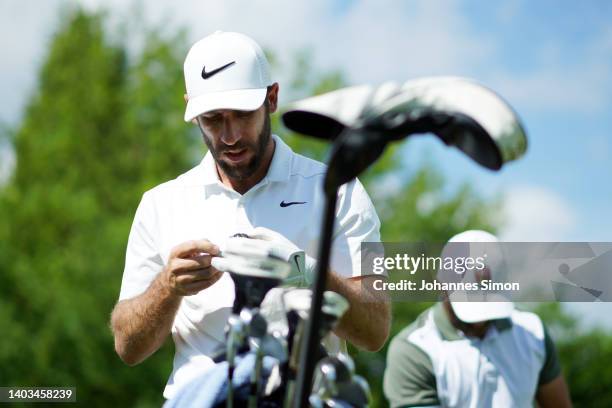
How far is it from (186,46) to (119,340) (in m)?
23.8

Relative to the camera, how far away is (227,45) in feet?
10.1

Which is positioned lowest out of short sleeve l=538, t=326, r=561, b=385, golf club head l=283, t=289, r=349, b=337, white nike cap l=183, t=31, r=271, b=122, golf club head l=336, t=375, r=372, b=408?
golf club head l=336, t=375, r=372, b=408

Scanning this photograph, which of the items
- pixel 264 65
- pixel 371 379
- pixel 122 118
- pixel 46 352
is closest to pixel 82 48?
pixel 122 118

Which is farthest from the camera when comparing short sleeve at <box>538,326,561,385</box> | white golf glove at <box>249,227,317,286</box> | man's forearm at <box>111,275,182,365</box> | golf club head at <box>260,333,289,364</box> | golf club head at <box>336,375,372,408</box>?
short sleeve at <box>538,326,561,385</box>

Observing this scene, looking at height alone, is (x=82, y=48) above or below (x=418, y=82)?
above

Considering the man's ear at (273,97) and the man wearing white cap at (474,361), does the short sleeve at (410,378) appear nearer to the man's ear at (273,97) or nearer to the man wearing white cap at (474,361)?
the man wearing white cap at (474,361)

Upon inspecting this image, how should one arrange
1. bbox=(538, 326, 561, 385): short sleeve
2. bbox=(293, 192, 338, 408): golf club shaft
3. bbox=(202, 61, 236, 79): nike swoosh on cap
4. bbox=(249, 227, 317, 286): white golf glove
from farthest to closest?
bbox=(538, 326, 561, 385): short sleeve → bbox=(202, 61, 236, 79): nike swoosh on cap → bbox=(249, 227, 317, 286): white golf glove → bbox=(293, 192, 338, 408): golf club shaft

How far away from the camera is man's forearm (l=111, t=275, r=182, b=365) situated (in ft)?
9.23

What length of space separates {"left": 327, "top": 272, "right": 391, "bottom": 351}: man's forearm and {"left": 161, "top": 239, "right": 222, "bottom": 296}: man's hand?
1.11 ft

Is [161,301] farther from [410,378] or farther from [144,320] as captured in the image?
[410,378]

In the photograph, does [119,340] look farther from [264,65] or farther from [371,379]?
[371,379]

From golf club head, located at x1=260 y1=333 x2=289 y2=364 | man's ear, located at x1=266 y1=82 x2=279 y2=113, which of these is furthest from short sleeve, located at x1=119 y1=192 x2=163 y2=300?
golf club head, located at x1=260 y1=333 x2=289 y2=364

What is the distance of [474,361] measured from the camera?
15.1ft

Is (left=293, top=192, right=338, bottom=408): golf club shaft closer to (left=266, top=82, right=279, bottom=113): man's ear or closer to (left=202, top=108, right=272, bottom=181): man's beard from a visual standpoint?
(left=202, top=108, right=272, bottom=181): man's beard
